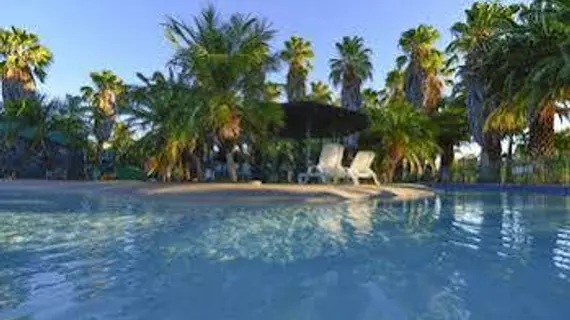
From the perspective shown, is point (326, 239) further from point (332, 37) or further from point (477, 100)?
point (332, 37)

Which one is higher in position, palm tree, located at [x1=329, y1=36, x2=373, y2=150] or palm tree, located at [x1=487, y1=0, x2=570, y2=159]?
palm tree, located at [x1=329, y1=36, x2=373, y2=150]

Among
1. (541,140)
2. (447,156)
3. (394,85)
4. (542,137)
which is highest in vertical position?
(394,85)

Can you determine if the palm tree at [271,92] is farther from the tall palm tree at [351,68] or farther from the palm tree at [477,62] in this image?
the tall palm tree at [351,68]

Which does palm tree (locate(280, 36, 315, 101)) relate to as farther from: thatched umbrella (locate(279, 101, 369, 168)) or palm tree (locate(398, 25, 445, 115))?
thatched umbrella (locate(279, 101, 369, 168))

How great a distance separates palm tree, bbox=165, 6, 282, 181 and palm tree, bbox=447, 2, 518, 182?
1174 cm

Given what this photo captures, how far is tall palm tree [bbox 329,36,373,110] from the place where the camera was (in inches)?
1499

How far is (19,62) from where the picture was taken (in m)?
35.6

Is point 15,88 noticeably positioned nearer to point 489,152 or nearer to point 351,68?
point 351,68

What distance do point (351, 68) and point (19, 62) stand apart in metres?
20.4

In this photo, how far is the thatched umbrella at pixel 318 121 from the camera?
63.0 ft

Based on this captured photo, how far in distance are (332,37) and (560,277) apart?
3459cm

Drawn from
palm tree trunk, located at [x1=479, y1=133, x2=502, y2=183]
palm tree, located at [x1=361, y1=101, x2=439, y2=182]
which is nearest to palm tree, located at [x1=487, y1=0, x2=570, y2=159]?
palm tree trunk, located at [x1=479, y1=133, x2=502, y2=183]

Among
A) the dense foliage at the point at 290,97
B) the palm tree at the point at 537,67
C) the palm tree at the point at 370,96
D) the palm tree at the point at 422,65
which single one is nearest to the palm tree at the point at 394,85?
the dense foliage at the point at 290,97

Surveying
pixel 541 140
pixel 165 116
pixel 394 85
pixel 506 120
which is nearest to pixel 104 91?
pixel 394 85
